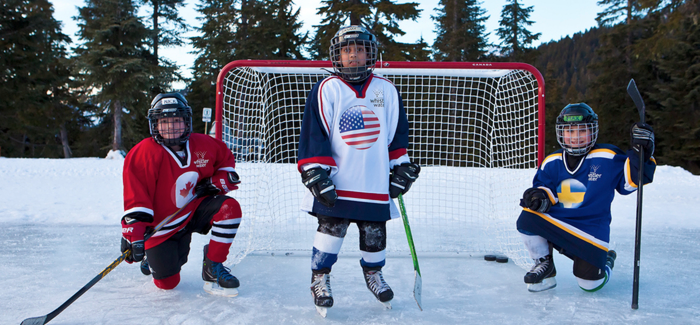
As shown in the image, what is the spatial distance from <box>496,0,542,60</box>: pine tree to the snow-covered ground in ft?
57.0

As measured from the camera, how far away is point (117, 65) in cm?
1383

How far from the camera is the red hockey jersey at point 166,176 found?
189 cm

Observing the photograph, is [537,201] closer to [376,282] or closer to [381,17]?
[376,282]

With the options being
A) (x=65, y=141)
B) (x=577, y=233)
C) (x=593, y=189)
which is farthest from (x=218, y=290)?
(x=65, y=141)

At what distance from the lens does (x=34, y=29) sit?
1427 centimetres

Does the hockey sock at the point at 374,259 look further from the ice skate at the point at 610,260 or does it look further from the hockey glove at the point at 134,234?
the ice skate at the point at 610,260

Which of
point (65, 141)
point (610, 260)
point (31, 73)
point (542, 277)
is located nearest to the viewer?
point (542, 277)

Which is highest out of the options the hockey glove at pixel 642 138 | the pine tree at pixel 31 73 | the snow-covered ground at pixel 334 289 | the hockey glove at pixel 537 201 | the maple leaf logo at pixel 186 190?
the pine tree at pixel 31 73

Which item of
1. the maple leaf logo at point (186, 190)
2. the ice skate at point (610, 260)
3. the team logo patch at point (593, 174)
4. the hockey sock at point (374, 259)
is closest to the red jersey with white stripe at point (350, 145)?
the hockey sock at point (374, 259)

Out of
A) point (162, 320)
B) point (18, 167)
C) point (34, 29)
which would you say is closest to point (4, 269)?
point (162, 320)

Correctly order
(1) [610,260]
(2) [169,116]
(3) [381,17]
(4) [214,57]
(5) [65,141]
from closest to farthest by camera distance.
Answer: (2) [169,116] → (1) [610,260] → (3) [381,17] → (4) [214,57] → (5) [65,141]

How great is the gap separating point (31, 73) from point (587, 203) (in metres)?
17.6

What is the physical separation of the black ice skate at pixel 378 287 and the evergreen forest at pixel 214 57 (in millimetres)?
10422

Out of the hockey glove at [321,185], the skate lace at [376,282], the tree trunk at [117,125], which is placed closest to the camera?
the hockey glove at [321,185]
